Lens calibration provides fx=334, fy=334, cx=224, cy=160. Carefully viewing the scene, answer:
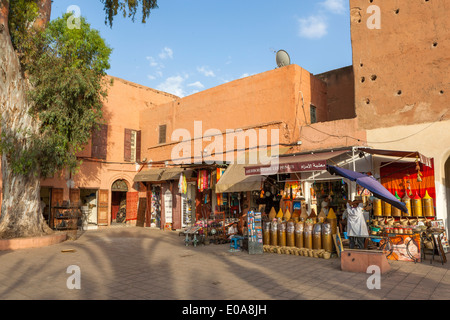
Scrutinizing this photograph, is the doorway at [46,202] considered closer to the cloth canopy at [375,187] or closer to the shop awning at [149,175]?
the shop awning at [149,175]

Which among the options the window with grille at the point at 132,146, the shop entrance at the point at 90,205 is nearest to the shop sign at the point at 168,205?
the window with grille at the point at 132,146

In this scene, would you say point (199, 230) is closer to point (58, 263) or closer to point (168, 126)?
point (58, 263)

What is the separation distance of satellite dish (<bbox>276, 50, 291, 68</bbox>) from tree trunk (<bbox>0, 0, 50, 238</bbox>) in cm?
1093

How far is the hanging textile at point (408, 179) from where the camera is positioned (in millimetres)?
10479

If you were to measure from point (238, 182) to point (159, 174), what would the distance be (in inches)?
275

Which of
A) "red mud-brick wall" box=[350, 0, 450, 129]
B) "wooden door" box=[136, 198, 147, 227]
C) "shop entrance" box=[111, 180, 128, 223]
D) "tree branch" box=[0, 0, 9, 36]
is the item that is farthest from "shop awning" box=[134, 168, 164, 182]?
"red mud-brick wall" box=[350, 0, 450, 129]

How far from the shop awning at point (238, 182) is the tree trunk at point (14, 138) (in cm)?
711

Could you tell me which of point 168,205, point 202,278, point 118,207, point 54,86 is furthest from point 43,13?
point 118,207

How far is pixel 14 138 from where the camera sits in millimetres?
12328

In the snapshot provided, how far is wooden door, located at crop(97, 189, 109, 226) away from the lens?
1930cm

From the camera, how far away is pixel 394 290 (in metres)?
5.81

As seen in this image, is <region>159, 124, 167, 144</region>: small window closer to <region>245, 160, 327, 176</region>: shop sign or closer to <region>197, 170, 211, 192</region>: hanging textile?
<region>197, 170, 211, 192</region>: hanging textile

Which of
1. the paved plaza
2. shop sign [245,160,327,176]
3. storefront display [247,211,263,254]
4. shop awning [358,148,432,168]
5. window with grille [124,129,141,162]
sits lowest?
the paved plaza

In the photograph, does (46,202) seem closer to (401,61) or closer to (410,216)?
(410,216)
